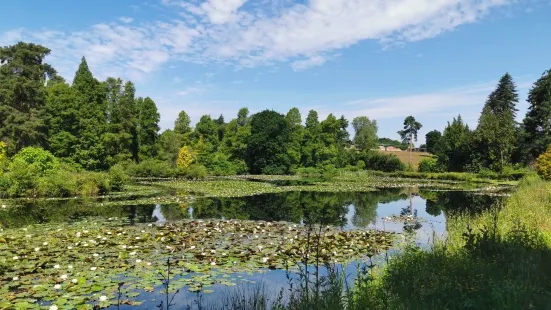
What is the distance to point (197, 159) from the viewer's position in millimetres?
64000

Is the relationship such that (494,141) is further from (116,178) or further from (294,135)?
(116,178)

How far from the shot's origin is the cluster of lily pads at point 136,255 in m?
7.00

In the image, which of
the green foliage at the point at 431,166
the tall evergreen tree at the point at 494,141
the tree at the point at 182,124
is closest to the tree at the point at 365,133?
the green foliage at the point at 431,166

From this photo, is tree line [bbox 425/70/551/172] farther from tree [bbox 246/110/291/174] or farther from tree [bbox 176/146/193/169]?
tree [bbox 176/146/193/169]

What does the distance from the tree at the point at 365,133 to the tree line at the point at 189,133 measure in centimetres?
52

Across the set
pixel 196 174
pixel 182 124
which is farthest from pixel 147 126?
pixel 196 174

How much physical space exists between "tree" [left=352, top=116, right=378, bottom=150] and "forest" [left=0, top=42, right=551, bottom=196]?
55cm

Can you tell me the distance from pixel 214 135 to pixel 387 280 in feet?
217

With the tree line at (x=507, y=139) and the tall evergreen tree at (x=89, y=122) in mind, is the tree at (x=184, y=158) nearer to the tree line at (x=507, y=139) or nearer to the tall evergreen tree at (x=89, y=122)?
the tall evergreen tree at (x=89, y=122)

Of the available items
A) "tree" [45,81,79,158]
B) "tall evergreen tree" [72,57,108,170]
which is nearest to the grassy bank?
"tall evergreen tree" [72,57,108,170]

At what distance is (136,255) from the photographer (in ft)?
31.8

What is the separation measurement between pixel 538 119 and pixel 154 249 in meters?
59.9

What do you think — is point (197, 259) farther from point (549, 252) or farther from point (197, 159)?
point (197, 159)

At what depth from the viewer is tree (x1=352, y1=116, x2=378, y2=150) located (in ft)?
265
